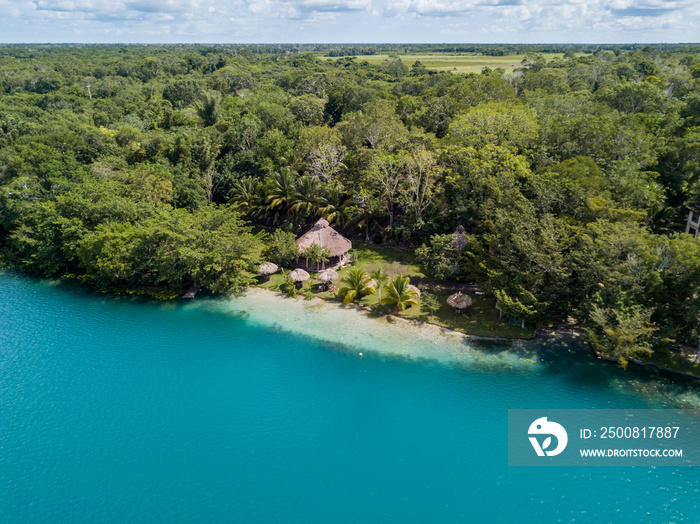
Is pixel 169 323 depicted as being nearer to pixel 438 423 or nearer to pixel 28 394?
pixel 28 394

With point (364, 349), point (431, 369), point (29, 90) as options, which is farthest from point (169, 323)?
point (29, 90)

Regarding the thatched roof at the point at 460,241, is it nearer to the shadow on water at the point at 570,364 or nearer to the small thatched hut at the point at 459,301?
the small thatched hut at the point at 459,301

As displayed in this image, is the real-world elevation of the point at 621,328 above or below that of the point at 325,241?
above

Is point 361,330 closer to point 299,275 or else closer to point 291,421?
point 299,275

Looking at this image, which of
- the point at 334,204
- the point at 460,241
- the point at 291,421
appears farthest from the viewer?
the point at 334,204

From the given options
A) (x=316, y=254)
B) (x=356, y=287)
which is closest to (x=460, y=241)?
(x=356, y=287)

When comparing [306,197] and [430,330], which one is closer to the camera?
[430,330]
